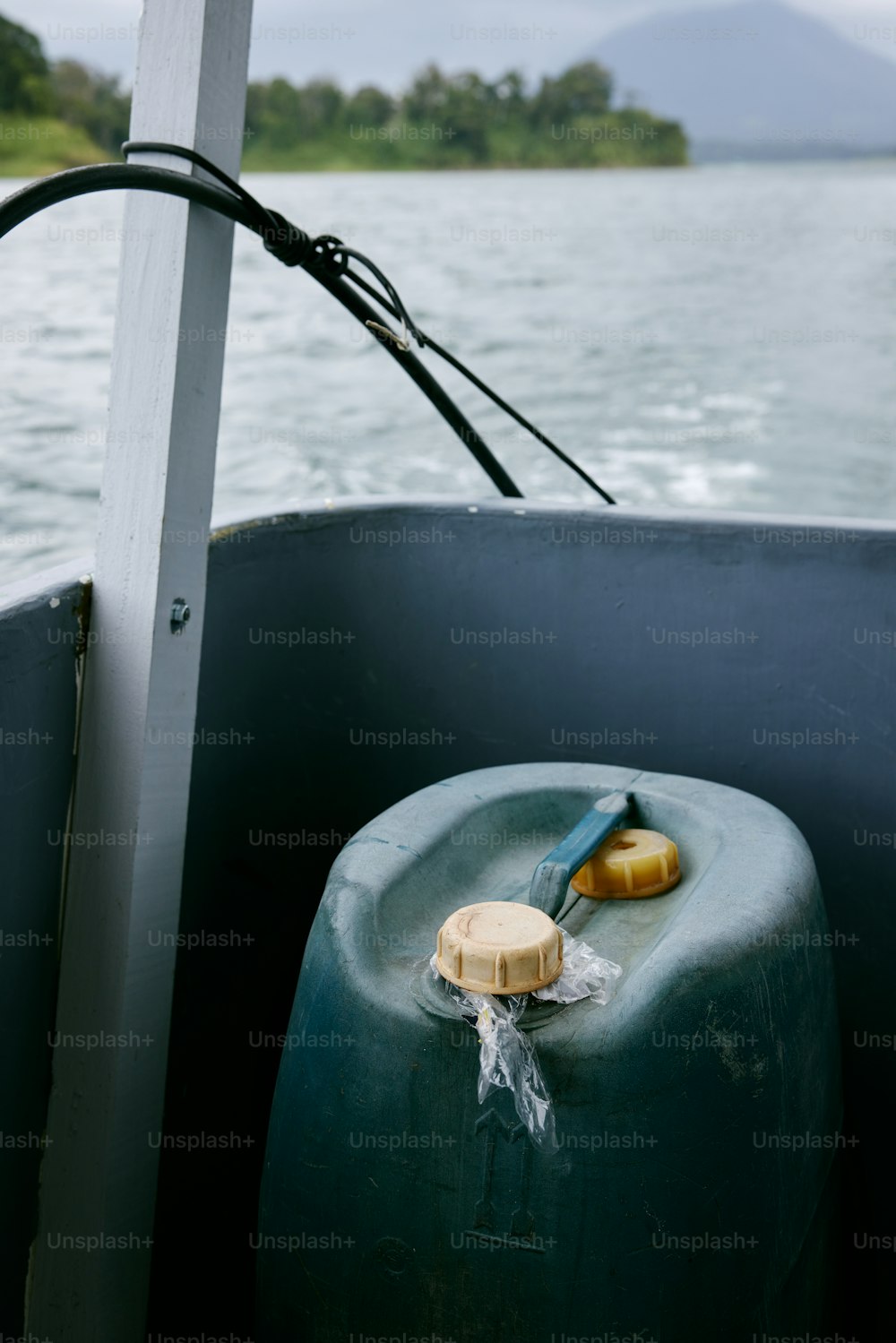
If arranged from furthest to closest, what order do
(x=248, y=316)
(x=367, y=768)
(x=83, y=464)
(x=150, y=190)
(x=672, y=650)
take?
(x=248, y=316) < (x=83, y=464) < (x=367, y=768) < (x=672, y=650) < (x=150, y=190)

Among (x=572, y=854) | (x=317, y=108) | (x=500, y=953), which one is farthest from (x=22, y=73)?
(x=500, y=953)

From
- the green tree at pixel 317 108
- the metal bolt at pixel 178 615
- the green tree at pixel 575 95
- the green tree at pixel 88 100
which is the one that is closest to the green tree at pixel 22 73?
the green tree at pixel 88 100

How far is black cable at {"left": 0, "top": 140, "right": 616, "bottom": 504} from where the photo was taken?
3.14 feet

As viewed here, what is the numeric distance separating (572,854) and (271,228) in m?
0.71

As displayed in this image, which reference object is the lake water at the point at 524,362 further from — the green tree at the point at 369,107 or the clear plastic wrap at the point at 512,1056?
the green tree at the point at 369,107

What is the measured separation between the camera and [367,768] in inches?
68.2

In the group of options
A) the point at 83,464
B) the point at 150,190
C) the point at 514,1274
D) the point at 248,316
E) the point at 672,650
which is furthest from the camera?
the point at 248,316

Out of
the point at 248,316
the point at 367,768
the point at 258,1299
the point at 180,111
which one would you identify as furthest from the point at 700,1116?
the point at 248,316

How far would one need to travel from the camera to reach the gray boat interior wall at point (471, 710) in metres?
1.50

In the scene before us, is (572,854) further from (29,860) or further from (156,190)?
(156,190)

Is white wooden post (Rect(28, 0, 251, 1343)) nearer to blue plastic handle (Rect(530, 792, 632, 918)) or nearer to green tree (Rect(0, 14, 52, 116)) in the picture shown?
blue plastic handle (Rect(530, 792, 632, 918))

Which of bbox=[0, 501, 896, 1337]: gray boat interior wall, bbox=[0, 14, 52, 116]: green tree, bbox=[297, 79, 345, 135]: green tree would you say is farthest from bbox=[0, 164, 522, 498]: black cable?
bbox=[297, 79, 345, 135]: green tree

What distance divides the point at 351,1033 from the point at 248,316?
10355 millimetres

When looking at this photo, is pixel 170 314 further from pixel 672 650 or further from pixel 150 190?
pixel 672 650
